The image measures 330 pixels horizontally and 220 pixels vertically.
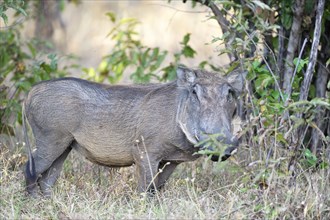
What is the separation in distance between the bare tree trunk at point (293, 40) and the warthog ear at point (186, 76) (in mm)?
961

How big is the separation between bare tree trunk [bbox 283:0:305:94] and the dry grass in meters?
0.89

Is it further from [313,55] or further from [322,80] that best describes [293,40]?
[313,55]

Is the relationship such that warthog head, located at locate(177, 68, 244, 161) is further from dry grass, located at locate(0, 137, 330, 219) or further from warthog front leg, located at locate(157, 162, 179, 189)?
warthog front leg, located at locate(157, 162, 179, 189)

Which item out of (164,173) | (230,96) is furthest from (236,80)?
(164,173)

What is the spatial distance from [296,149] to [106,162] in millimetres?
1395

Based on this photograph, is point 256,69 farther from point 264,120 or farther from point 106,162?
point 106,162

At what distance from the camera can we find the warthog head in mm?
5336

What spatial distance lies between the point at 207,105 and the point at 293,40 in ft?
4.44

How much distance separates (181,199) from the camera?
5.16 metres

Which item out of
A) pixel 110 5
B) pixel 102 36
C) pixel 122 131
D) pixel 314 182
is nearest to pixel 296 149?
pixel 314 182

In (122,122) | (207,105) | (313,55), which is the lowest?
(122,122)

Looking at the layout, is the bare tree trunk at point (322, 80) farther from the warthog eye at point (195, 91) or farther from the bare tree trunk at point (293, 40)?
the warthog eye at point (195, 91)

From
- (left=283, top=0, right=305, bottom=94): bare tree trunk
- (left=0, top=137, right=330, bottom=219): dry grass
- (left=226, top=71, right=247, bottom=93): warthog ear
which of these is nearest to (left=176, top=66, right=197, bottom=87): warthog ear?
(left=226, top=71, right=247, bottom=93): warthog ear

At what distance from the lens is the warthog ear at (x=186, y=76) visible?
560 centimetres
